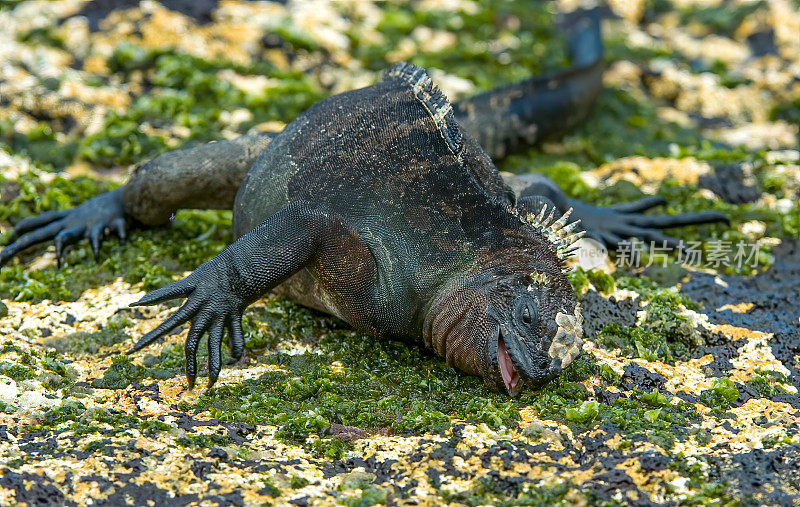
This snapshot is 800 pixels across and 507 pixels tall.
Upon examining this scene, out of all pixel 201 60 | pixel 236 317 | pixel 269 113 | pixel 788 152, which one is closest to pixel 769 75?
pixel 788 152

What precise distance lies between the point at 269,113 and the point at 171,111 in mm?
763

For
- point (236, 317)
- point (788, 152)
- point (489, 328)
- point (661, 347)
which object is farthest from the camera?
point (788, 152)

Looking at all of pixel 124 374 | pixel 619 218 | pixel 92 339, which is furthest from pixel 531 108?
pixel 124 374

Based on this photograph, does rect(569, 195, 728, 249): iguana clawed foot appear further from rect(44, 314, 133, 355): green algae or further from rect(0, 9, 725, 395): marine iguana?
rect(44, 314, 133, 355): green algae

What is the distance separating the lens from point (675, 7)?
9148 millimetres

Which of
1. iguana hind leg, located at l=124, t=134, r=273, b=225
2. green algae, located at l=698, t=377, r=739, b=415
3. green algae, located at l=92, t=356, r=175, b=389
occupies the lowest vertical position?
green algae, located at l=92, t=356, r=175, b=389

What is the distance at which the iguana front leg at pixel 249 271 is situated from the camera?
3.81 m

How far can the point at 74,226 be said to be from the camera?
16.8 ft

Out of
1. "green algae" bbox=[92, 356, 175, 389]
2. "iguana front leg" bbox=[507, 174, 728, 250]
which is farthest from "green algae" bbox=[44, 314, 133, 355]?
"iguana front leg" bbox=[507, 174, 728, 250]

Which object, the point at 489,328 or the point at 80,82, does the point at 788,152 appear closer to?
the point at 489,328

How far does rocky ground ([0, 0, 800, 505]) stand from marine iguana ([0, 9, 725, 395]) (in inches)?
9.4

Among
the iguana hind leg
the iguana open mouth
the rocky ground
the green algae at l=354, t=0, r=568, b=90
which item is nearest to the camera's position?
the rocky ground

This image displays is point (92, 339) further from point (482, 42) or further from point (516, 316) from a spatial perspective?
point (482, 42)

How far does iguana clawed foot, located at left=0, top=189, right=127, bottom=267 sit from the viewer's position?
496 centimetres
